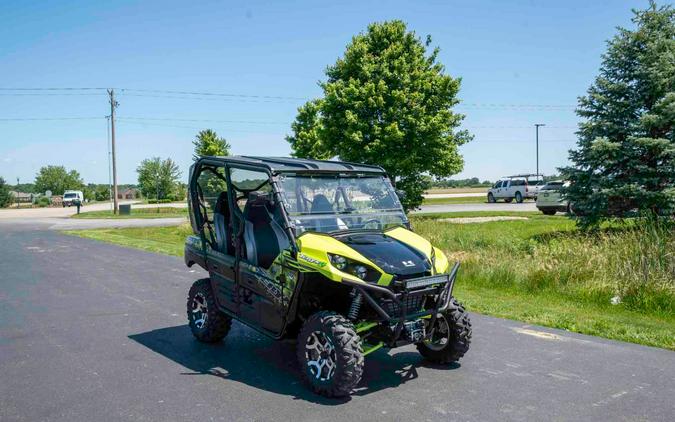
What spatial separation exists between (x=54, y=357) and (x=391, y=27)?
2409cm

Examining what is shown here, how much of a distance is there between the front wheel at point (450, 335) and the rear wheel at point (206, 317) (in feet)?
8.00

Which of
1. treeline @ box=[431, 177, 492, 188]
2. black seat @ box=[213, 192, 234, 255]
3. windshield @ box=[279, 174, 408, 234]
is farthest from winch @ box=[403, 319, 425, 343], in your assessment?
treeline @ box=[431, 177, 492, 188]

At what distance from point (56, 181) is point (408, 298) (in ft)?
431

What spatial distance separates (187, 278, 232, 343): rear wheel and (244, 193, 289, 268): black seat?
3.50 feet

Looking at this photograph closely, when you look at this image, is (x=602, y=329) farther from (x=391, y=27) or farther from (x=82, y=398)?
(x=391, y=27)

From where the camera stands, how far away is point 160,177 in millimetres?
80688

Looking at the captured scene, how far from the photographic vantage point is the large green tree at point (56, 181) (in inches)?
4766

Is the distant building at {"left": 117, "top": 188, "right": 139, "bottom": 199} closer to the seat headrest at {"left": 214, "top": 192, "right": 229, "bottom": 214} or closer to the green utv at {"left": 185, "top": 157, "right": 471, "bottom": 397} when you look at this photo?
the seat headrest at {"left": 214, "top": 192, "right": 229, "bottom": 214}

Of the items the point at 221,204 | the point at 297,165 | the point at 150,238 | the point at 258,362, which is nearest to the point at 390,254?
the point at 297,165

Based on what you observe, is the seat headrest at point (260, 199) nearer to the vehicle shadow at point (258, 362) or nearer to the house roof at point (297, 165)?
the house roof at point (297, 165)

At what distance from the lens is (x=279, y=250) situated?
18.9ft

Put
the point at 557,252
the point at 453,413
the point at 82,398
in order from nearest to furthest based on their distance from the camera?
the point at 453,413 < the point at 82,398 < the point at 557,252

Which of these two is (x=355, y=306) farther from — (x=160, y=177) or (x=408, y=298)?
(x=160, y=177)

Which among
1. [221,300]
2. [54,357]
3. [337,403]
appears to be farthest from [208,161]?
[337,403]
